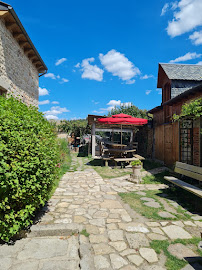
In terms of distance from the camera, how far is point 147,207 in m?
3.97

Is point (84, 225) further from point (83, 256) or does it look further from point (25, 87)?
point (25, 87)

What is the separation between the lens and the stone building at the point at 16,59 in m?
5.26

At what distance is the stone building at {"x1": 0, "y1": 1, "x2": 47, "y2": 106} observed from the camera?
526 centimetres

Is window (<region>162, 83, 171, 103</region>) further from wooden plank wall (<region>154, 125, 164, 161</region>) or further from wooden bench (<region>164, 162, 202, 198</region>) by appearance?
wooden bench (<region>164, 162, 202, 198</region>)

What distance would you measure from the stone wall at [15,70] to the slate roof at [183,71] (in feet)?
23.2

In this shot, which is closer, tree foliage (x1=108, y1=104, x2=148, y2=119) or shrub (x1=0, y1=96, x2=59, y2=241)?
→ shrub (x1=0, y1=96, x2=59, y2=241)

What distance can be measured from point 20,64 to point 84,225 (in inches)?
252

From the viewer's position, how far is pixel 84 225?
3.13 m

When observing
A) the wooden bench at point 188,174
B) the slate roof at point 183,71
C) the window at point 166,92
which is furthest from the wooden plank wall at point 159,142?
the wooden bench at point 188,174

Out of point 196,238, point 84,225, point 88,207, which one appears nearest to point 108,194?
point 88,207

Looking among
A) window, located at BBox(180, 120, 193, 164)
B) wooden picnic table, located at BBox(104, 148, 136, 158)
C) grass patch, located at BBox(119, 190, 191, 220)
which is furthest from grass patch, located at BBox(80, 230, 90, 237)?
wooden picnic table, located at BBox(104, 148, 136, 158)

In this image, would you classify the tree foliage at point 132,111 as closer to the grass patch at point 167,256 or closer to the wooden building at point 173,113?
the wooden building at point 173,113

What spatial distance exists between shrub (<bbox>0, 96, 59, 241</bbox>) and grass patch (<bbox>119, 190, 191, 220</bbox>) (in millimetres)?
2171

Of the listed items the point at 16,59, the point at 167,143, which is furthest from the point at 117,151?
the point at 16,59
